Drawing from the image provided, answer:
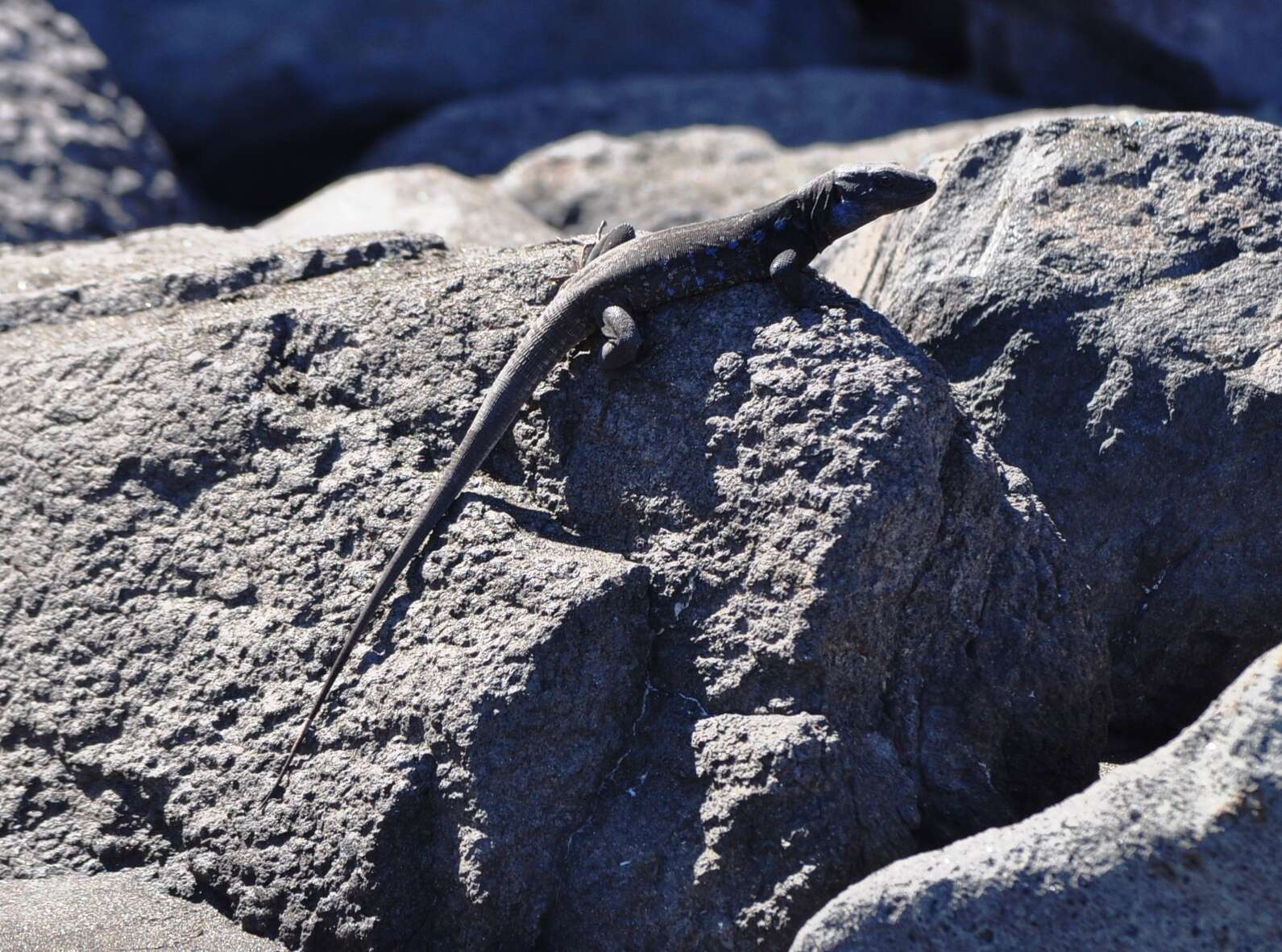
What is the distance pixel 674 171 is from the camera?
9336 mm

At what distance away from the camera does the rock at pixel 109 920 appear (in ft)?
12.2

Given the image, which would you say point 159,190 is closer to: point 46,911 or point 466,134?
point 466,134

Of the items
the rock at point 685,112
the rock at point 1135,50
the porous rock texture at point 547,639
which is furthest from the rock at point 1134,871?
the rock at point 1135,50

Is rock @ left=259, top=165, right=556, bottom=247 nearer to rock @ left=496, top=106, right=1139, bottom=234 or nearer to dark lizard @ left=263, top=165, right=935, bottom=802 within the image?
rock @ left=496, top=106, right=1139, bottom=234

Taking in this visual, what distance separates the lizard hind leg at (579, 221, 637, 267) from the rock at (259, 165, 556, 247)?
209 cm

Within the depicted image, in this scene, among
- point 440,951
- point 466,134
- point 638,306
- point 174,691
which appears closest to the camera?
point 440,951

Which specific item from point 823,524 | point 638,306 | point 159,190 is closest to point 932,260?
point 638,306

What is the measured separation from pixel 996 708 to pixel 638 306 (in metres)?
1.77

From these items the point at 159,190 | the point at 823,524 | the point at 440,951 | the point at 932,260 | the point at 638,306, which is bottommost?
the point at 440,951

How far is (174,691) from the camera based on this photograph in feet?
13.8

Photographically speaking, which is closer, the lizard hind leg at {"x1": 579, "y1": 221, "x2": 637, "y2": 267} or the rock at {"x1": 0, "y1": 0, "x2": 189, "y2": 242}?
the lizard hind leg at {"x1": 579, "y1": 221, "x2": 637, "y2": 267}

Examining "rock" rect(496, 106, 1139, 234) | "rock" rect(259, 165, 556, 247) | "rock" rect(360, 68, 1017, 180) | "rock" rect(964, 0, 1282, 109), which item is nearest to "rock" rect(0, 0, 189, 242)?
"rock" rect(259, 165, 556, 247)

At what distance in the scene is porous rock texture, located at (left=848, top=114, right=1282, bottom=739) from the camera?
451 centimetres

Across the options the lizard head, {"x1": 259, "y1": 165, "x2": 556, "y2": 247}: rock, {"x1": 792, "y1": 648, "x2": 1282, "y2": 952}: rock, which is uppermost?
{"x1": 259, "y1": 165, "x2": 556, "y2": 247}: rock
